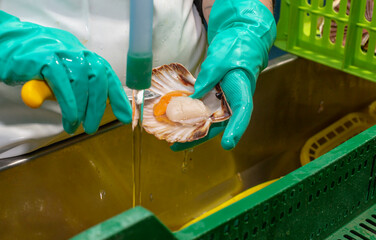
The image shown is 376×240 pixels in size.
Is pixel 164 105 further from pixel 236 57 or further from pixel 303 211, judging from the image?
pixel 303 211

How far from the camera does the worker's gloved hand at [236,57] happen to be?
3.16ft

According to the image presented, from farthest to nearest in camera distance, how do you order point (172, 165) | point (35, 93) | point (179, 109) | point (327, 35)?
point (327, 35)
point (172, 165)
point (179, 109)
point (35, 93)

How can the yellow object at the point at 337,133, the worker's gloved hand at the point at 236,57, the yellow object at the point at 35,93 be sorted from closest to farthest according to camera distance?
the yellow object at the point at 35,93 → the worker's gloved hand at the point at 236,57 → the yellow object at the point at 337,133

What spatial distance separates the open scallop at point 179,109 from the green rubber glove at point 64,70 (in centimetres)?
16

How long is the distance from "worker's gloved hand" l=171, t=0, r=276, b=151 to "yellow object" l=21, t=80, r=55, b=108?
0.32 m

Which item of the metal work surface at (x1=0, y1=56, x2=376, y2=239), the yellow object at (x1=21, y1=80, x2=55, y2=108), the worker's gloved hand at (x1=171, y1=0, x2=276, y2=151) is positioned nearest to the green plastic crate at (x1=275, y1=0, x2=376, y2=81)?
the metal work surface at (x1=0, y1=56, x2=376, y2=239)

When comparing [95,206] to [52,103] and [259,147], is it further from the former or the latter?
[259,147]

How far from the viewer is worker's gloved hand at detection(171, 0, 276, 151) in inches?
37.9

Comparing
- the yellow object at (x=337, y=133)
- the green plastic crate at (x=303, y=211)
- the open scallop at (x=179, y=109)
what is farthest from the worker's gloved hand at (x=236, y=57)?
the yellow object at (x=337, y=133)

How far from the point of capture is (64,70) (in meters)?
0.77

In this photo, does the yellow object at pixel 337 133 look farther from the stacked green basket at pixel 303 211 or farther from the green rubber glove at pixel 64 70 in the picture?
the green rubber glove at pixel 64 70

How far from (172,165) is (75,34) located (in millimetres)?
442

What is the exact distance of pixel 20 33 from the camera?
83 cm

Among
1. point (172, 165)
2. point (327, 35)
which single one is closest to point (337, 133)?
point (327, 35)
